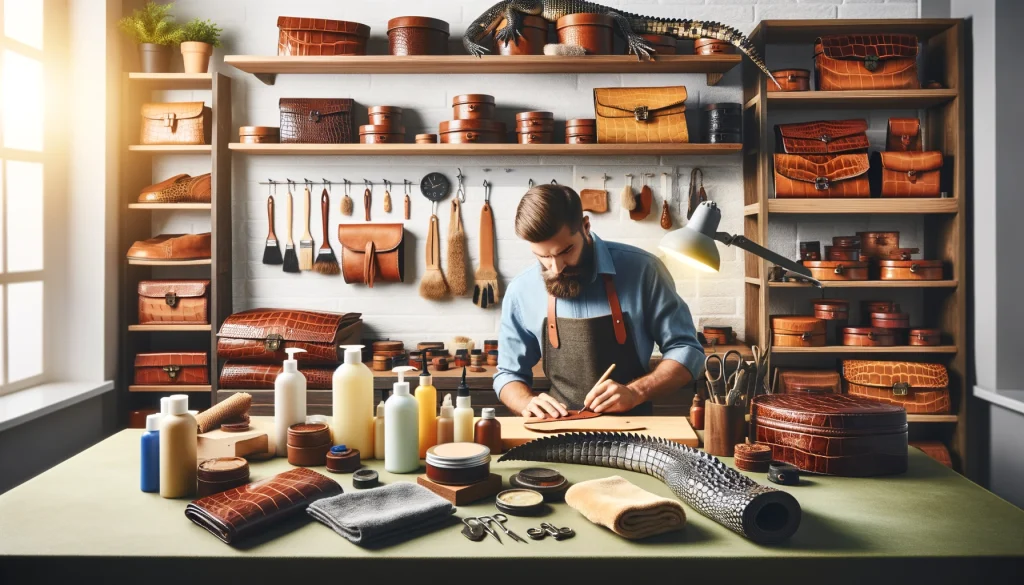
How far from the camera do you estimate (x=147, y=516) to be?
1640mm

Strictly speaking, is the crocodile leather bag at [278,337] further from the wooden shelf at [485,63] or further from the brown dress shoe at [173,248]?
the wooden shelf at [485,63]

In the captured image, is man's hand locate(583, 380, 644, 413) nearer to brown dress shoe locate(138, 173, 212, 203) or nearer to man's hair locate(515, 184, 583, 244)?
man's hair locate(515, 184, 583, 244)

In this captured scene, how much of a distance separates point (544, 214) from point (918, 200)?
7.71 ft

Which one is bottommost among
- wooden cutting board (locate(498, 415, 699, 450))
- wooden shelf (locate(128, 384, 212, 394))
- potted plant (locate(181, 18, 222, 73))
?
wooden shelf (locate(128, 384, 212, 394))

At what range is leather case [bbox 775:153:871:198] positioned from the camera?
155 inches

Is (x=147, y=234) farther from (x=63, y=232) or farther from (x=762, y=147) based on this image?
(x=762, y=147)

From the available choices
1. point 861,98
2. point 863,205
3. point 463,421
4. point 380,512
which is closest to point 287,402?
point 463,421

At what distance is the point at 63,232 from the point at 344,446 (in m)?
2.76

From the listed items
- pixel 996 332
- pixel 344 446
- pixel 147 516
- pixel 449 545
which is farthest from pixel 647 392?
pixel 996 332

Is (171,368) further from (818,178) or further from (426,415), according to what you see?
(818,178)

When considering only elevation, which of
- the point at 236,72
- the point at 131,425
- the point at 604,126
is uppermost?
the point at 236,72

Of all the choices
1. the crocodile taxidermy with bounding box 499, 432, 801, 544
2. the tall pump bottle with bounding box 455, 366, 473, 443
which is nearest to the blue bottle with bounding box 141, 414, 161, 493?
the tall pump bottle with bounding box 455, 366, 473, 443

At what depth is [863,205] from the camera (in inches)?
154

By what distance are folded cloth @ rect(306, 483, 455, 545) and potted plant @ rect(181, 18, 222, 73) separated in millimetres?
3311
